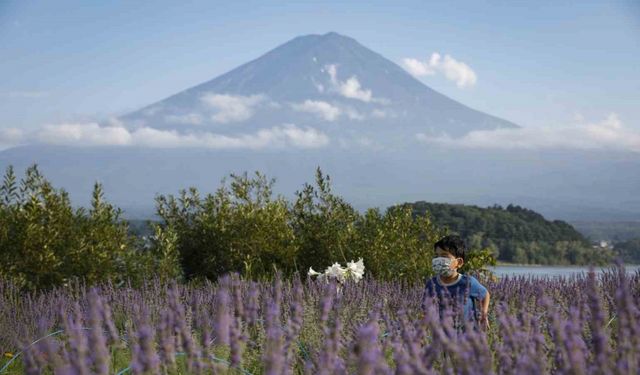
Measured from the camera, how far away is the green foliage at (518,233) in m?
13.2

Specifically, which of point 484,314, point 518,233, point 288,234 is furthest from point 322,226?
point 518,233

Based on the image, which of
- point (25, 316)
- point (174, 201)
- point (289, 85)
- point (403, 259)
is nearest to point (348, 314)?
point (25, 316)

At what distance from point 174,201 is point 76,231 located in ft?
5.05

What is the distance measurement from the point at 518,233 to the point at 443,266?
9125 mm

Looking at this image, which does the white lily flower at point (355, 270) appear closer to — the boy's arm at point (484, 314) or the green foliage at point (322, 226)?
the green foliage at point (322, 226)

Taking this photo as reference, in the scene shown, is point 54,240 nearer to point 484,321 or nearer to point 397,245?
point 397,245

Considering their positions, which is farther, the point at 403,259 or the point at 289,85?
the point at 289,85

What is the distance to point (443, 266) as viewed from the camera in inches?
200

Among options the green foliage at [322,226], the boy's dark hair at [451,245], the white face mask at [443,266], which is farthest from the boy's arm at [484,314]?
the green foliage at [322,226]

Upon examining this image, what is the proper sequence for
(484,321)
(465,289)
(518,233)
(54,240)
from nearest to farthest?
(484,321) < (465,289) < (54,240) < (518,233)

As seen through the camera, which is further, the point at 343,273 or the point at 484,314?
the point at 343,273

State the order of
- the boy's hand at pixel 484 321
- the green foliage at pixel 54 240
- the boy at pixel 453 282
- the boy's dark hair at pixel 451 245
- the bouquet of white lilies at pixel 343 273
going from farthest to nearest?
the green foliage at pixel 54 240 → the bouquet of white lilies at pixel 343 273 → the boy's dark hair at pixel 451 245 → the boy at pixel 453 282 → the boy's hand at pixel 484 321

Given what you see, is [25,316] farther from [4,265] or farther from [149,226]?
[149,226]

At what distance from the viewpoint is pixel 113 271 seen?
8.56 metres
